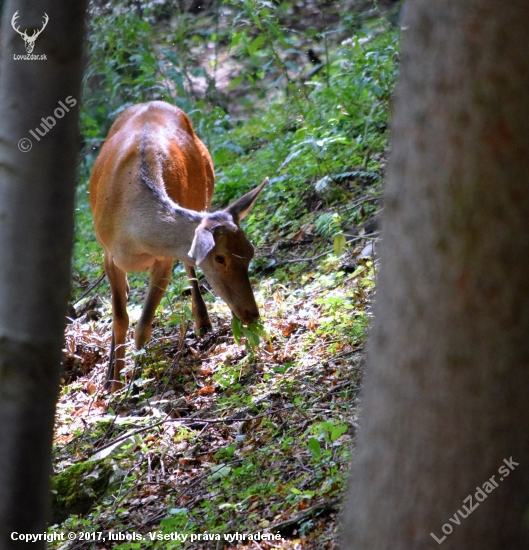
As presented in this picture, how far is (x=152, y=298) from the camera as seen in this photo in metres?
6.49

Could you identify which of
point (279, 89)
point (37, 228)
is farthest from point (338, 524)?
point (279, 89)

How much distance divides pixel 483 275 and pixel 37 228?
1264mm

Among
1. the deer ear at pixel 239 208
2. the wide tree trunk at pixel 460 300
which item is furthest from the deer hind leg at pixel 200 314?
the wide tree trunk at pixel 460 300

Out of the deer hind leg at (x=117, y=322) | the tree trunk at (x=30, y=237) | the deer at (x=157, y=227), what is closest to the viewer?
the tree trunk at (x=30, y=237)

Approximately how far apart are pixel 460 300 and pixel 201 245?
4.05 metres

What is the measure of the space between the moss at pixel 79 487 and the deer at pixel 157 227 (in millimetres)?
1536

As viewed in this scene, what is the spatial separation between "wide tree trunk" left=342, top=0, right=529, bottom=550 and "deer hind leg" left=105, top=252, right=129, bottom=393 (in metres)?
4.63

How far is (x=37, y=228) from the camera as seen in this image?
7.01ft

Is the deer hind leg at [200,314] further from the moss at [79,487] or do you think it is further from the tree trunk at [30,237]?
the tree trunk at [30,237]

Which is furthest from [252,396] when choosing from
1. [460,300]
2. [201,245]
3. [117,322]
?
[460,300]

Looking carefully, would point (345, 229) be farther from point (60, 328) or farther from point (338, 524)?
point (60, 328)

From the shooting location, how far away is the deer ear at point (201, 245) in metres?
5.51

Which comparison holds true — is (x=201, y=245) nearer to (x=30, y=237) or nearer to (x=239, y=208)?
(x=239, y=208)

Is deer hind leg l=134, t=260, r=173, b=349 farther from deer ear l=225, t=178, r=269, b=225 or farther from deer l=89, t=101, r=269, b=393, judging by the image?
deer ear l=225, t=178, r=269, b=225
